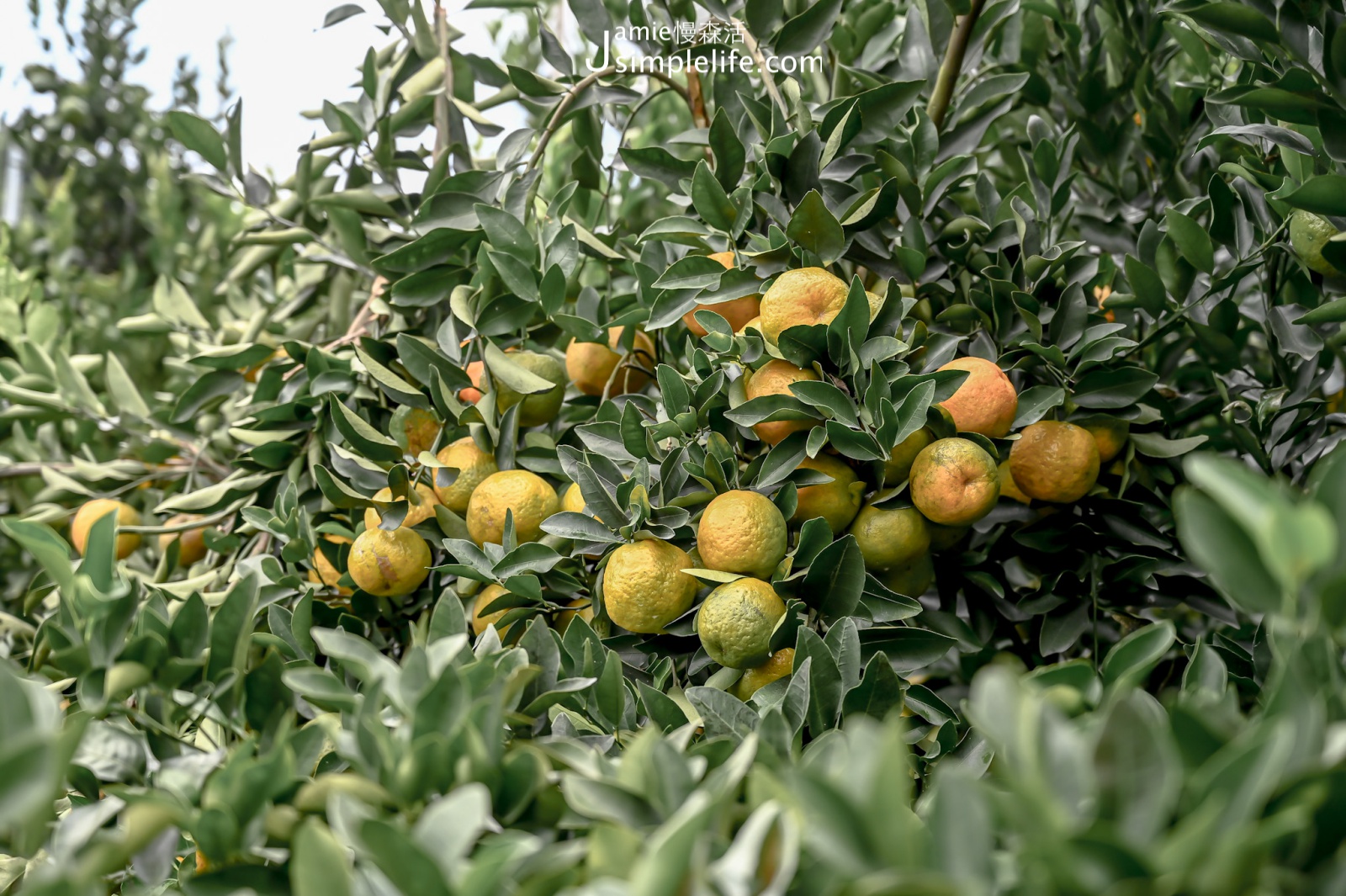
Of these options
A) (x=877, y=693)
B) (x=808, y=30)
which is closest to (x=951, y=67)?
(x=808, y=30)

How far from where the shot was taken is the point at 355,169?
1.05m

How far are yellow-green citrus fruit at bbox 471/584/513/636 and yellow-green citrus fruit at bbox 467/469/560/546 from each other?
4 cm

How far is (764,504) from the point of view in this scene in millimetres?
610

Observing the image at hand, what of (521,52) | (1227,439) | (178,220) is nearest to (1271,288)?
(1227,439)

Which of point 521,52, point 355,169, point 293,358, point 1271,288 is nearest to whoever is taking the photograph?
point 1271,288

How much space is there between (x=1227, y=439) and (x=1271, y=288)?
15cm

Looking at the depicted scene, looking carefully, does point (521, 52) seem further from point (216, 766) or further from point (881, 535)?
point (216, 766)

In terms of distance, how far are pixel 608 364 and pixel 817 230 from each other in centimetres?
23

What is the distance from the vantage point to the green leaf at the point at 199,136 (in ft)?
3.10

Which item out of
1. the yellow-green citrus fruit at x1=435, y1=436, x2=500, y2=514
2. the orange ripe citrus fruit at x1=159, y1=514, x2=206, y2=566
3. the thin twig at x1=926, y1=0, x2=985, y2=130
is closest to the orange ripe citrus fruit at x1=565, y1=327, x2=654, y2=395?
the yellow-green citrus fruit at x1=435, y1=436, x2=500, y2=514

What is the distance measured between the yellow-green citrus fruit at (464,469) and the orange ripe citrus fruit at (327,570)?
0.11 metres

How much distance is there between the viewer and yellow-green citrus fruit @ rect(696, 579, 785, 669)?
0.58m

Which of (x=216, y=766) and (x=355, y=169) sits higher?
(x=355, y=169)

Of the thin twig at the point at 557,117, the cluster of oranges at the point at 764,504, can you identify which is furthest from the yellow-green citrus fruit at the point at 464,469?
the thin twig at the point at 557,117
